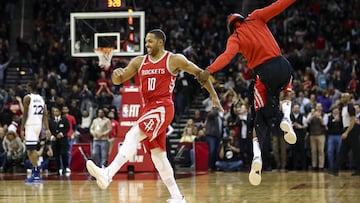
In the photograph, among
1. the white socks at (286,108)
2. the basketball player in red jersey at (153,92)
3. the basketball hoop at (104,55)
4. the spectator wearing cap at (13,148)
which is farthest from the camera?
the spectator wearing cap at (13,148)

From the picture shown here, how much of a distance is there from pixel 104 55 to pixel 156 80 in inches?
328

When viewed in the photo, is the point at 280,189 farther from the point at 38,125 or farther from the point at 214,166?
the point at 214,166

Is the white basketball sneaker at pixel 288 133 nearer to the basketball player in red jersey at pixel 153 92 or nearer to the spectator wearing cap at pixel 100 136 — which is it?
the basketball player in red jersey at pixel 153 92

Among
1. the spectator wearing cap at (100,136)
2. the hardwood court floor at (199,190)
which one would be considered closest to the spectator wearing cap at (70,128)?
the spectator wearing cap at (100,136)

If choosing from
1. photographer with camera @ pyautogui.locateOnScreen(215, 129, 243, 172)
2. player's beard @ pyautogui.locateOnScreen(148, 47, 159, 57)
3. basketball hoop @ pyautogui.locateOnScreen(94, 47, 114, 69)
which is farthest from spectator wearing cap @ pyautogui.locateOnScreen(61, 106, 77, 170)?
player's beard @ pyautogui.locateOnScreen(148, 47, 159, 57)

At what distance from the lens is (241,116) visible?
20.6m

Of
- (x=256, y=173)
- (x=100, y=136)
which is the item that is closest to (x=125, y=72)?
(x=256, y=173)

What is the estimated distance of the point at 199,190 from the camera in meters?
13.2

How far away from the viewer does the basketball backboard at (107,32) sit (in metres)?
18.4

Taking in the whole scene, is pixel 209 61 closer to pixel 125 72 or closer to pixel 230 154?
pixel 230 154

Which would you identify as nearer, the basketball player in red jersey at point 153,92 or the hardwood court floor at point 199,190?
the basketball player in red jersey at point 153,92

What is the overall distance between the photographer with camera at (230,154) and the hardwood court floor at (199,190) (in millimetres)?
3142

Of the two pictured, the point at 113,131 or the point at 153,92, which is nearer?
the point at 153,92

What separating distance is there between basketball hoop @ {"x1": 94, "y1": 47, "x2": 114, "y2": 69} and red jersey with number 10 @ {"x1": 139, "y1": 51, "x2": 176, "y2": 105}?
7838 millimetres
